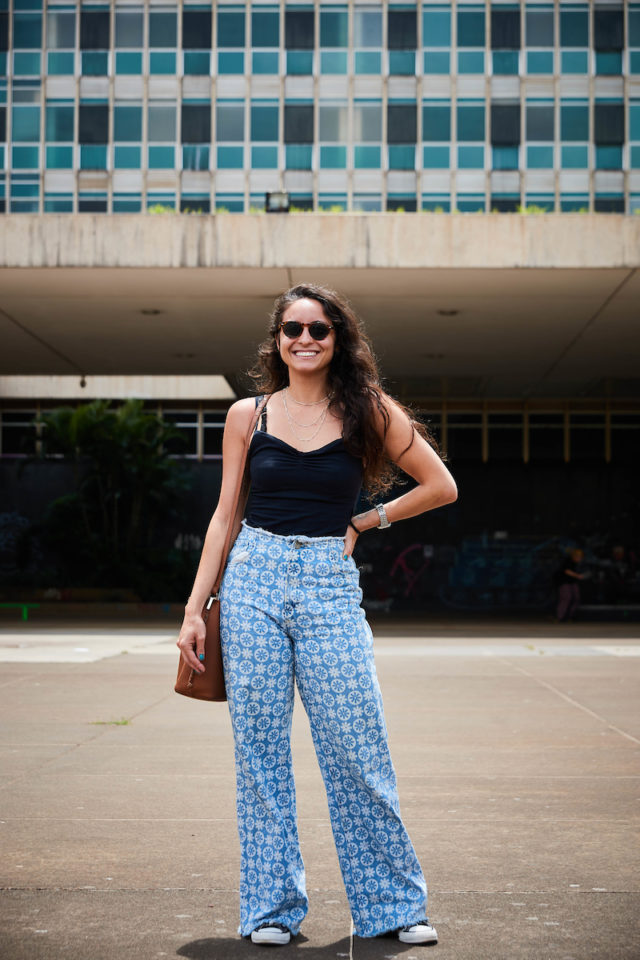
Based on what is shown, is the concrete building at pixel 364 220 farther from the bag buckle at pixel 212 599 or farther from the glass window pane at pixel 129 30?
the bag buckle at pixel 212 599

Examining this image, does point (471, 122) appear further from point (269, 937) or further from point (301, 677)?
point (269, 937)

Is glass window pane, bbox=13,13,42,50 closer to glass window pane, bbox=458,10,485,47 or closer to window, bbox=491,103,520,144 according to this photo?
glass window pane, bbox=458,10,485,47

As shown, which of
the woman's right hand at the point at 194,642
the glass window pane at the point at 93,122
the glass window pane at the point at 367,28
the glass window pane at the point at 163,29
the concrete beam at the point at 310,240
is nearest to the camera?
the woman's right hand at the point at 194,642

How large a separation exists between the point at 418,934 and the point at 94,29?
1996 inches

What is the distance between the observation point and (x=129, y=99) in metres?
48.4

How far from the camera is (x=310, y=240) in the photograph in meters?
17.0

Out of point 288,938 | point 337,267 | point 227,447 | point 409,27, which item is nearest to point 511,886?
point 288,938

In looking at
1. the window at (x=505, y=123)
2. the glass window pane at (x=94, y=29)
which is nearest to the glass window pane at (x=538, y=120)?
the window at (x=505, y=123)

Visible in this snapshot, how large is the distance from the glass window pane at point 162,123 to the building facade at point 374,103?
45mm

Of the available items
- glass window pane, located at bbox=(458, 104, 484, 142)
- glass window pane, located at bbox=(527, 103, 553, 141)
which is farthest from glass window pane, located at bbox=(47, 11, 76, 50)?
glass window pane, located at bbox=(527, 103, 553, 141)

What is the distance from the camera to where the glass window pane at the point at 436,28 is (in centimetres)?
4738

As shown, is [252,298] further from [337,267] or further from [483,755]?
[483,755]

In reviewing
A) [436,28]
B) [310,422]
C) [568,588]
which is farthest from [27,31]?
[310,422]

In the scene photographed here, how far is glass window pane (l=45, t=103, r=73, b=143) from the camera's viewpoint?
48906 millimetres
